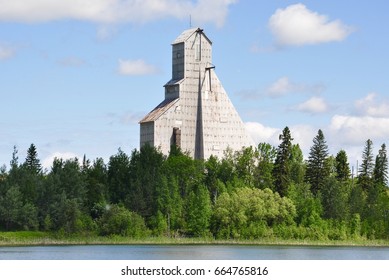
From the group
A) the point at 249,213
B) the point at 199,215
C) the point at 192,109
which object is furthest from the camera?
the point at 192,109

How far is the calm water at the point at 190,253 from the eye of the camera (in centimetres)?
7462

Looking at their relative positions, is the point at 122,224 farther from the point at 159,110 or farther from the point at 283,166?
the point at 159,110

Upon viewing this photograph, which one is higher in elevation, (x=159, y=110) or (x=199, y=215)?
Answer: (x=159, y=110)

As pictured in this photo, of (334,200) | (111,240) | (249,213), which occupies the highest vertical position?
(334,200)

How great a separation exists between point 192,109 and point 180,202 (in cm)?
2543

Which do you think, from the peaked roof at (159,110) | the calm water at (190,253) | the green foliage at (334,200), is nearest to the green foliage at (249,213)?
the green foliage at (334,200)

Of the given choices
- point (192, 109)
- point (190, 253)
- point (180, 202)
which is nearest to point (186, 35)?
point (192, 109)

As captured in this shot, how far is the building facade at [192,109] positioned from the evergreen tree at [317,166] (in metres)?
12.3

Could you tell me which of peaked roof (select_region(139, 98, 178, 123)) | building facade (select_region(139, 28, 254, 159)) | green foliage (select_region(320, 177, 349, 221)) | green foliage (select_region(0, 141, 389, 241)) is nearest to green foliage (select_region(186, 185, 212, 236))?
green foliage (select_region(0, 141, 389, 241))

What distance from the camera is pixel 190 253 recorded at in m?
79.3

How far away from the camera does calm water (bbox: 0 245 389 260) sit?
245 feet

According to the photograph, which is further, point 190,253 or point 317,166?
point 317,166
